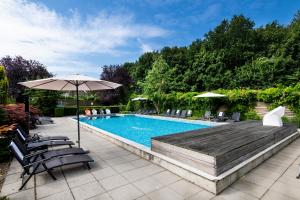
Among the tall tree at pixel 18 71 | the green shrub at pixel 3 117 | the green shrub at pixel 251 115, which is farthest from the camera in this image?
the tall tree at pixel 18 71

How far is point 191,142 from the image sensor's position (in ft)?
14.7

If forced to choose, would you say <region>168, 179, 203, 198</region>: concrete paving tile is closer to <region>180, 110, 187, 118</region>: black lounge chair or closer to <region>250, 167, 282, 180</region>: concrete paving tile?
<region>250, 167, 282, 180</region>: concrete paving tile

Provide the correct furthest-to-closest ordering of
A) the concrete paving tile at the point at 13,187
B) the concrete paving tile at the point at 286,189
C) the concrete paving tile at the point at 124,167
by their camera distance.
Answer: the concrete paving tile at the point at 124,167 → the concrete paving tile at the point at 13,187 → the concrete paving tile at the point at 286,189

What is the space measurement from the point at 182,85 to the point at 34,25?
21.2 meters

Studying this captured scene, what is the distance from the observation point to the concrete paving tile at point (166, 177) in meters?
3.60

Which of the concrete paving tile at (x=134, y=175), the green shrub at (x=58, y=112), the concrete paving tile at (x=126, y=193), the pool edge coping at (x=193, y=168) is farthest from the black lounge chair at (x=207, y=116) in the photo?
the green shrub at (x=58, y=112)

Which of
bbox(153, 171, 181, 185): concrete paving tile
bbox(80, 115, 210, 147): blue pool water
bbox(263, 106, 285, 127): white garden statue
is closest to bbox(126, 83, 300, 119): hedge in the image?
bbox(80, 115, 210, 147): blue pool water

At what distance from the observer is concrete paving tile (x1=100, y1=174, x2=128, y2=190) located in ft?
11.2

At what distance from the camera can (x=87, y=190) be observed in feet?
10.8

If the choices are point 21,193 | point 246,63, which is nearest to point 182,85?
point 246,63

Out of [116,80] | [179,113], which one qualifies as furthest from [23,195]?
[116,80]

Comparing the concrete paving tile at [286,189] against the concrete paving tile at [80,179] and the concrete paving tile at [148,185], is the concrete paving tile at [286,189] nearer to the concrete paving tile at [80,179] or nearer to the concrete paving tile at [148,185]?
the concrete paving tile at [148,185]

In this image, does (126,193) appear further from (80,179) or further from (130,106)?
(130,106)

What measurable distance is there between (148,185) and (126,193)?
0.48 meters
